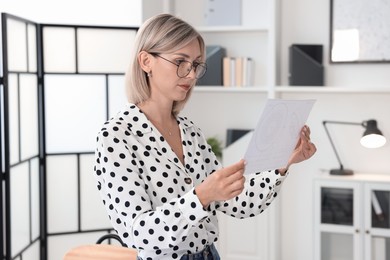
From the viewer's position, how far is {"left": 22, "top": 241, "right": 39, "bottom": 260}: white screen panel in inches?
154

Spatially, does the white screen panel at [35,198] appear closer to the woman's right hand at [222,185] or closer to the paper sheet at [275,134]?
the paper sheet at [275,134]

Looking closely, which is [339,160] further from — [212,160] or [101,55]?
[212,160]

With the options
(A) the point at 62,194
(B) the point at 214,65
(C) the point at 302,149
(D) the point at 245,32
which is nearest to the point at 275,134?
(C) the point at 302,149

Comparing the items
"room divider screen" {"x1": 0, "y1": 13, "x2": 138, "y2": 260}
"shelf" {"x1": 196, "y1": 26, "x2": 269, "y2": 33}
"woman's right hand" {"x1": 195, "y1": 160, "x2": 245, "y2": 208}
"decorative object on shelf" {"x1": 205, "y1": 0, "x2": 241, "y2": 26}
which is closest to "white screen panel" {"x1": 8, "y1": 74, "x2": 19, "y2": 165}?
"room divider screen" {"x1": 0, "y1": 13, "x2": 138, "y2": 260}

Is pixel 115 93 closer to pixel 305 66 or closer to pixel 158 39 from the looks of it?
pixel 305 66

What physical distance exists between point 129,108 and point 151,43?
198 mm

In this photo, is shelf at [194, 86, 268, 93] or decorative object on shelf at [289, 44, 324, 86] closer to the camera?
decorative object on shelf at [289, 44, 324, 86]

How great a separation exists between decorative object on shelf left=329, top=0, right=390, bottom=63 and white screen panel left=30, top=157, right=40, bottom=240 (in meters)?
2.12

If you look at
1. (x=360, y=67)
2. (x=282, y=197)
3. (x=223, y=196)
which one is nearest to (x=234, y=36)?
(x=360, y=67)

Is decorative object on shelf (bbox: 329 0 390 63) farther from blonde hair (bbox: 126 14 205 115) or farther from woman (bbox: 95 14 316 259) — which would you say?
blonde hair (bbox: 126 14 205 115)

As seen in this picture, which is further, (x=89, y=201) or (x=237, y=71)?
(x=237, y=71)

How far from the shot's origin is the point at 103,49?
413cm

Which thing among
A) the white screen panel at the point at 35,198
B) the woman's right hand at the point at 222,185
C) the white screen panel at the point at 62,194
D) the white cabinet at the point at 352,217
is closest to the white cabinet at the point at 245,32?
the white cabinet at the point at 352,217

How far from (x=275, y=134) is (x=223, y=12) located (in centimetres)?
309
